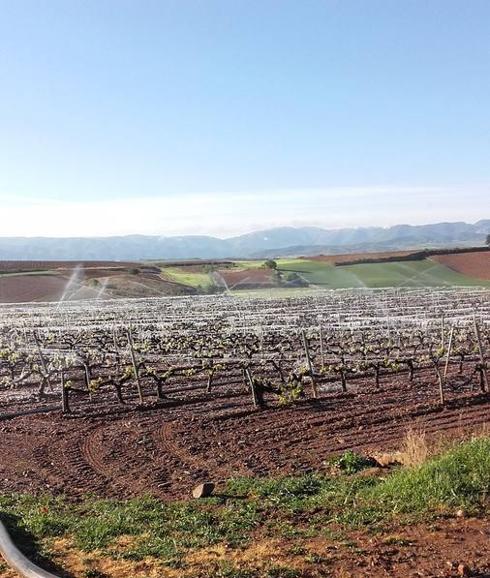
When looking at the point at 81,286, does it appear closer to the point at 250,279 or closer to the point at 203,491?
the point at 250,279

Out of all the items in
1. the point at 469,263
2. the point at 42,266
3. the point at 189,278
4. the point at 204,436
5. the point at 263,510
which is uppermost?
the point at 42,266

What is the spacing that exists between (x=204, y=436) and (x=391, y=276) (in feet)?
143

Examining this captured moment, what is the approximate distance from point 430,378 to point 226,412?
6485mm

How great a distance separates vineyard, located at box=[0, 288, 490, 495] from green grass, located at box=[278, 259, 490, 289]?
81.8 feet

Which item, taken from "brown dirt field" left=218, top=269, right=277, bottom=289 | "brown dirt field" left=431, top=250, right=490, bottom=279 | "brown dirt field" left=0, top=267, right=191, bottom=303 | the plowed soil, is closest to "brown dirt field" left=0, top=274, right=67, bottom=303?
"brown dirt field" left=0, top=267, right=191, bottom=303

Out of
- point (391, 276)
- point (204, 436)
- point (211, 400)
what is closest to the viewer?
point (204, 436)

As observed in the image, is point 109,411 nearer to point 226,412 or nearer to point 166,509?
point 226,412

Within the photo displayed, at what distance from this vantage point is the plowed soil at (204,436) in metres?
9.30

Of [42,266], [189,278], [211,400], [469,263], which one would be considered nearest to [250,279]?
[189,278]

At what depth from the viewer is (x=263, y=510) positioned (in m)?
6.77

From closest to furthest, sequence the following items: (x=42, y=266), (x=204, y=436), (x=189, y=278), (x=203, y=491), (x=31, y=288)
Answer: (x=203, y=491) < (x=204, y=436) < (x=31, y=288) < (x=189, y=278) < (x=42, y=266)

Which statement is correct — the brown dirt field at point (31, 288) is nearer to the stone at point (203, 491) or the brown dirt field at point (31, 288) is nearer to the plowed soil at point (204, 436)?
the plowed soil at point (204, 436)

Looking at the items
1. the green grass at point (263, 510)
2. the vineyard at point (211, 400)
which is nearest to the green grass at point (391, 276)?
the vineyard at point (211, 400)

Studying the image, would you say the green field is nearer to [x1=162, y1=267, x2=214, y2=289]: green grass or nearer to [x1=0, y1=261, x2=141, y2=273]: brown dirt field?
[x1=162, y1=267, x2=214, y2=289]: green grass
